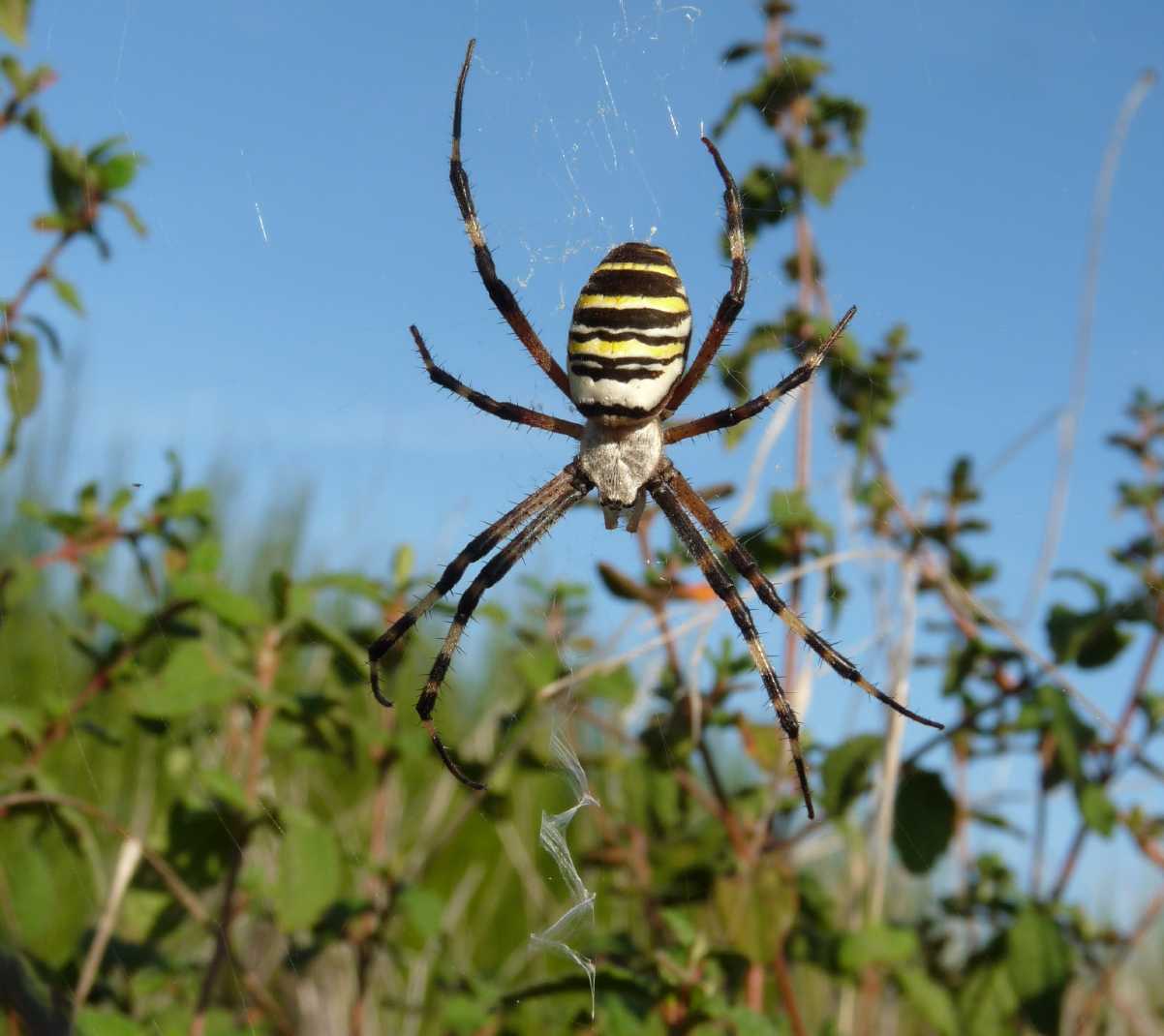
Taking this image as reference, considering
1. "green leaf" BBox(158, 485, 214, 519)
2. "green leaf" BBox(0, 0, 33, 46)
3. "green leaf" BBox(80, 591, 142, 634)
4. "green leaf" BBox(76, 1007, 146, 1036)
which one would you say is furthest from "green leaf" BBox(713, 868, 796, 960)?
"green leaf" BBox(0, 0, 33, 46)

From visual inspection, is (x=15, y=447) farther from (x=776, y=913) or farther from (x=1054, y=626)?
(x=1054, y=626)

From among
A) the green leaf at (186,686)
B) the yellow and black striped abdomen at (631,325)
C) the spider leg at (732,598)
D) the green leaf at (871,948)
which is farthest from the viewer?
the spider leg at (732,598)

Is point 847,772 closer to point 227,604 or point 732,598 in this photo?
point 732,598

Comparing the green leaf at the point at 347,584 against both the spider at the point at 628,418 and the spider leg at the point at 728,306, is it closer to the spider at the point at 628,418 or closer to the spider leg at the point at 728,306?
the spider at the point at 628,418

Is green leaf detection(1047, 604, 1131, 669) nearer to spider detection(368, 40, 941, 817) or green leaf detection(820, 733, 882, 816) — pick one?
spider detection(368, 40, 941, 817)

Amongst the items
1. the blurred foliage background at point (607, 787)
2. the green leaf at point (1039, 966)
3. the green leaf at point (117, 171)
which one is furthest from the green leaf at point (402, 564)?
the green leaf at point (1039, 966)
